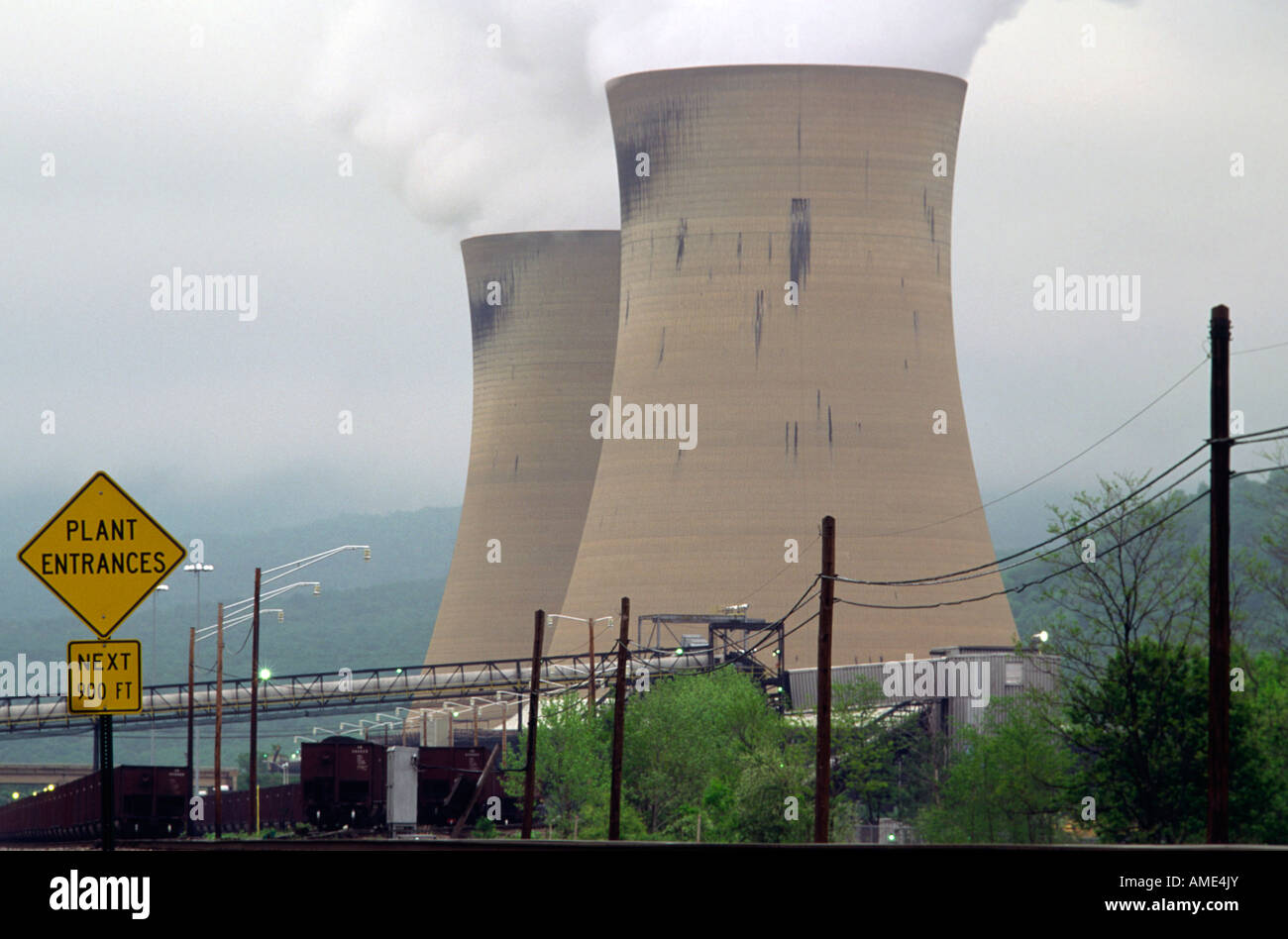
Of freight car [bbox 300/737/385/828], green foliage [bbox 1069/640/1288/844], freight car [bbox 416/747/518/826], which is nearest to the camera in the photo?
green foliage [bbox 1069/640/1288/844]

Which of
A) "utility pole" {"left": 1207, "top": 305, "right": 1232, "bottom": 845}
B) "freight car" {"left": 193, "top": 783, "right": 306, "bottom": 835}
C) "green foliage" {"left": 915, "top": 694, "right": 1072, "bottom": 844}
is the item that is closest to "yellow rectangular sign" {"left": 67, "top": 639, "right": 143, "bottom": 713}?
"utility pole" {"left": 1207, "top": 305, "right": 1232, "bottom": 845}

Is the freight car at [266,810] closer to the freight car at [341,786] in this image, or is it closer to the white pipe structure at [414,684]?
the freight car at [341,786]

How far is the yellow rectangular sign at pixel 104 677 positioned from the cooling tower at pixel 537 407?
112 ft

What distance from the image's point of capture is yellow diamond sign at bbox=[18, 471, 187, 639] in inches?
320

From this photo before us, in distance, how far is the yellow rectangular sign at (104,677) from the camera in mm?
7883

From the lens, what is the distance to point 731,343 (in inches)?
1271

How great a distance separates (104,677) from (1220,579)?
8.36m

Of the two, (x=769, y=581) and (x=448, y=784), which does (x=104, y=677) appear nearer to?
(x=448, y=784)

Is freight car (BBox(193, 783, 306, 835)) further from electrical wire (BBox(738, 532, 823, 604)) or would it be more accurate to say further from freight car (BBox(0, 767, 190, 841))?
electrical wire (BBox(738, 532, 823, 604))

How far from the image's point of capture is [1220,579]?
1338 centimetres

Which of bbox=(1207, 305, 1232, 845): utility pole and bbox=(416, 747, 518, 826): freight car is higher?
bbox=(1207, 305, 1232, 845): utility pole

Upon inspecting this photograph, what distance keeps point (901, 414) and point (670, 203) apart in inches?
211

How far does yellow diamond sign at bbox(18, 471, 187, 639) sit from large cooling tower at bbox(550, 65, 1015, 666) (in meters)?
23.9
